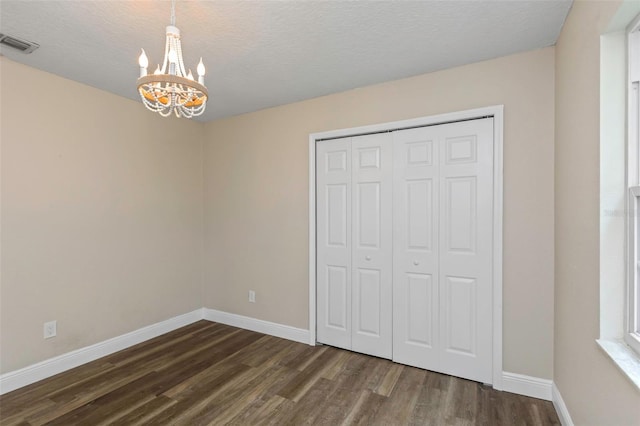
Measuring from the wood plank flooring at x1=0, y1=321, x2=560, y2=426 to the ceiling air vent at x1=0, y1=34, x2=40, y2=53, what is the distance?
2516 millimetres

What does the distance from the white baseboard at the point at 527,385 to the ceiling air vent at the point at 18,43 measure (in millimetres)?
4138

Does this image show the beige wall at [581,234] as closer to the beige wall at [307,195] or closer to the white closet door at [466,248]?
the beige wall at [307,195]

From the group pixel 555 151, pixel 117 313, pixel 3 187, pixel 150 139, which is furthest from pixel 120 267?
pixel 555 151

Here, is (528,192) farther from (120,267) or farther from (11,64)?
(11,64)

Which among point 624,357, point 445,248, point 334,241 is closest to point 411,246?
point 445,248

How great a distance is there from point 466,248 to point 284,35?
81.6 inches

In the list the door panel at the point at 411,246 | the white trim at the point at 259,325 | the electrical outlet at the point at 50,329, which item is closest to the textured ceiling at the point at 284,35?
the door panel at the point at 411,246

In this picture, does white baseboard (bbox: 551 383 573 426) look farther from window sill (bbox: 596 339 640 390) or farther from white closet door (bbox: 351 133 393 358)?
white closet door (bbox: 351 133 393 358)

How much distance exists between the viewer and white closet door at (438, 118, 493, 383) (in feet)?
7.80

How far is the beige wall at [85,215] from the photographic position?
2385 millimetres

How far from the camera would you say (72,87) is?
271 cm

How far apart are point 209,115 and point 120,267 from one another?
1923 mm

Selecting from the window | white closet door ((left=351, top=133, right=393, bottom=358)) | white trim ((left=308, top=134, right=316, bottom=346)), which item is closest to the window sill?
the window

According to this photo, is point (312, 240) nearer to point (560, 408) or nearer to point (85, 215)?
point (85, 215)
